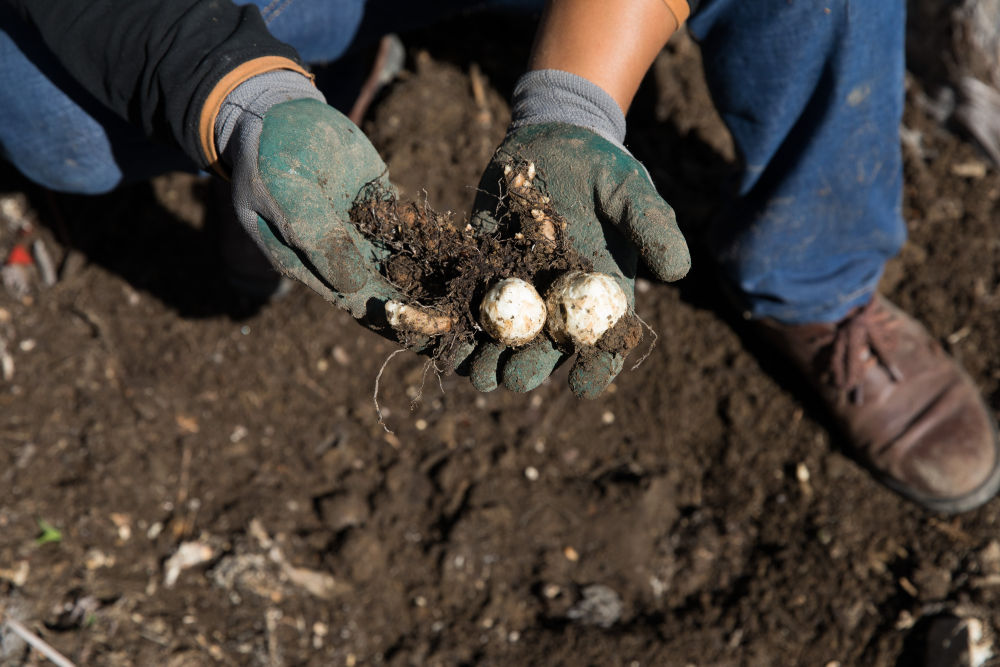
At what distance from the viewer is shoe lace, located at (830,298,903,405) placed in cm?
260

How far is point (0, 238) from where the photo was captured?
2.92 meters

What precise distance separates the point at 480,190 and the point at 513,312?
1.17ft

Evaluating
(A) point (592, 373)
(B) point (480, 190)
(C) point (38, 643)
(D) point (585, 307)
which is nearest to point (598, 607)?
(A) point (592, 373)

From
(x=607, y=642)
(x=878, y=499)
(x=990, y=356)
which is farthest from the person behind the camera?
(x=990, y=356)

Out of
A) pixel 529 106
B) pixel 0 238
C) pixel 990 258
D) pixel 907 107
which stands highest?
pixel 529 106

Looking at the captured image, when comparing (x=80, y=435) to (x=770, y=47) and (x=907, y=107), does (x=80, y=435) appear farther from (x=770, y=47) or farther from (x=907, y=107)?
(x=907, y=107)

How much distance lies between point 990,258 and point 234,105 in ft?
9.24

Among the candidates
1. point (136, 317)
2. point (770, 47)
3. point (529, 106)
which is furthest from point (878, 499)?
point (136, 317)

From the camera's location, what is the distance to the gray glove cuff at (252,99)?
1.72 m

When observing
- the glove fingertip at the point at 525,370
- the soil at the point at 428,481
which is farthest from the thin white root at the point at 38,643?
the glove fingertip at the point at 525,370

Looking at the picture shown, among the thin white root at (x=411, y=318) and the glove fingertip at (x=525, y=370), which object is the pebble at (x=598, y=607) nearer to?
the glove fingertip at (x=525, y=370)

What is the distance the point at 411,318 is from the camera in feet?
5.59

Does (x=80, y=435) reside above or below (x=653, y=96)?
below

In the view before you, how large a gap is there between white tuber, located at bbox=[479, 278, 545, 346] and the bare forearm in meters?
0.58
